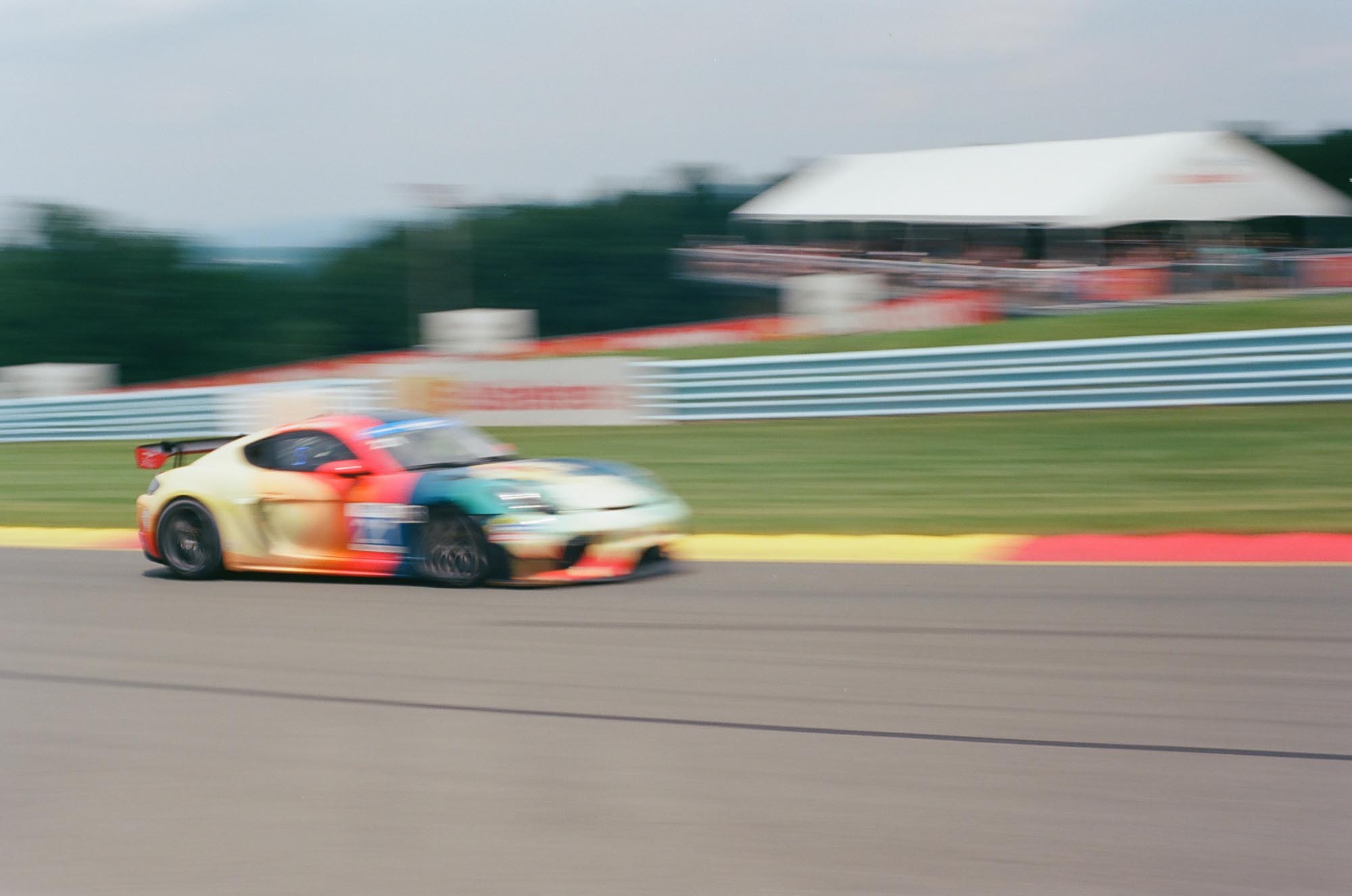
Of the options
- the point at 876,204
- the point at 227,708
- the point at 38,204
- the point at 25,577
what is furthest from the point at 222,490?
the point at 38,204

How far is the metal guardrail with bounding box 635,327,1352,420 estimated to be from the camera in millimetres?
13789

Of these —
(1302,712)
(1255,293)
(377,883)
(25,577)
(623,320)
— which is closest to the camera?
(377,883)

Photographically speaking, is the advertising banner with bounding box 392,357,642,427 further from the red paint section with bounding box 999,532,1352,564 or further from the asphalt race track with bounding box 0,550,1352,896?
the asphalt race track with bounding box 0,550,1352,896

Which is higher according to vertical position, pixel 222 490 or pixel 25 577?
pixel 222 490

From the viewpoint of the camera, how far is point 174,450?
9.88 m

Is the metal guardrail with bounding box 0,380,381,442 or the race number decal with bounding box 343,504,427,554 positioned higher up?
the race number decal with bounding box 343,504,427,554

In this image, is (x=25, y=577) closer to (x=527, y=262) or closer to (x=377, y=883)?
(x=377, y=883)

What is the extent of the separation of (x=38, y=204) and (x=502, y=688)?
4352 cm

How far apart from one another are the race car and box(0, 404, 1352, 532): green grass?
2501 mm

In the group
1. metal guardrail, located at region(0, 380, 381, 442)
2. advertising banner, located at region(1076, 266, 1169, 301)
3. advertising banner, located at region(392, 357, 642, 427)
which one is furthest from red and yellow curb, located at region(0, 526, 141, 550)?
advertising banner, located at region(1076, 266, 1169, 301)

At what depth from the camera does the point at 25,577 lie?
10219 millimetres

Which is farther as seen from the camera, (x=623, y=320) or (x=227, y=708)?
(x=623, y=320)

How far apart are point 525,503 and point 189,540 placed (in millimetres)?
2779

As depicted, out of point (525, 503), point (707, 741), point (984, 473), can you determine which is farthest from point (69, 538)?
point (707, 741)
